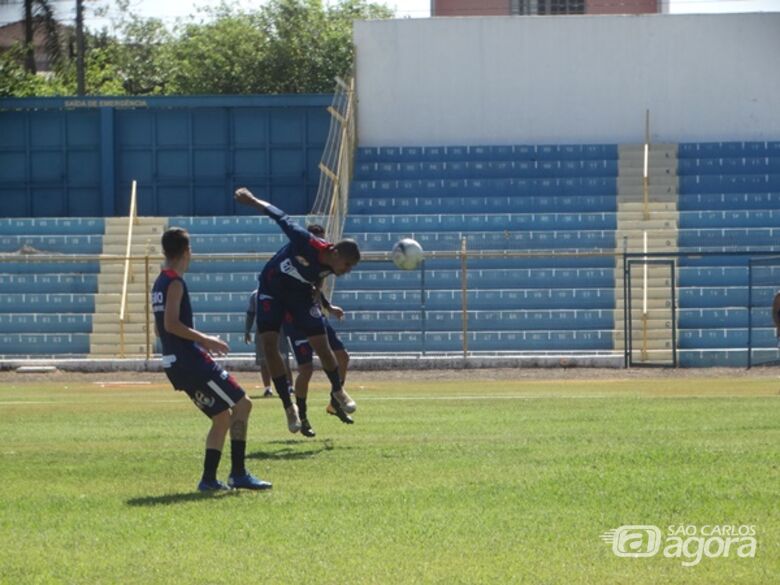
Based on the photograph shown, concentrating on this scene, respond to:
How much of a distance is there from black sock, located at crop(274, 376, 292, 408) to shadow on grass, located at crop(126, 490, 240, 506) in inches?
137

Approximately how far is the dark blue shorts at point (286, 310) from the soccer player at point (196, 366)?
3.33 metres

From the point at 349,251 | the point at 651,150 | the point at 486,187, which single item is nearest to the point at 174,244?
the point at 349,251

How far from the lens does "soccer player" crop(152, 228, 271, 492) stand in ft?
34.1

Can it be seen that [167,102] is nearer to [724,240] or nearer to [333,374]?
[724,240]

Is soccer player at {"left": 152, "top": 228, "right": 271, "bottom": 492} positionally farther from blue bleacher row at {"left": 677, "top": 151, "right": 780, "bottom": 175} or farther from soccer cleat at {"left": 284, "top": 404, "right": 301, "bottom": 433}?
blue bleacher row at {"left": 677, "top": 151, "right": 780, "bottom": 175}

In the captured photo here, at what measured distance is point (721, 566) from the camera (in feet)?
25.4

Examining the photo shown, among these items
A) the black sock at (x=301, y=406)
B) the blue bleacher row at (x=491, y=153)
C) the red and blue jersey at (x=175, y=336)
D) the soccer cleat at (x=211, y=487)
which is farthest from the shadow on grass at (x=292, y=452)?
the blue bleacher row at (x=491, y=153)

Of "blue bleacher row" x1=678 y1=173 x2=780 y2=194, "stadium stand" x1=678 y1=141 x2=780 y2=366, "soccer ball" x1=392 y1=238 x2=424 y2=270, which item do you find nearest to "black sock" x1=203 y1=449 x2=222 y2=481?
"soccer ball" x1=392 y1=238 x2=424 y2=270

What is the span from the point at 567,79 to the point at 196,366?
99.3ft

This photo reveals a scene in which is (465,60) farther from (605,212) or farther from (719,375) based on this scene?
(719,375)

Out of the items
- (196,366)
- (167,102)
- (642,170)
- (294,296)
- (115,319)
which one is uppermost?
(167,102)

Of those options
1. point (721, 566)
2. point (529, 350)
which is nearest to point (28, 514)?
point (721, 566)

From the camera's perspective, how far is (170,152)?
136ft

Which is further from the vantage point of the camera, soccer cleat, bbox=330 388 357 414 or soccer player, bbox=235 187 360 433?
soccer cleat, bbox=330 388 357 414
